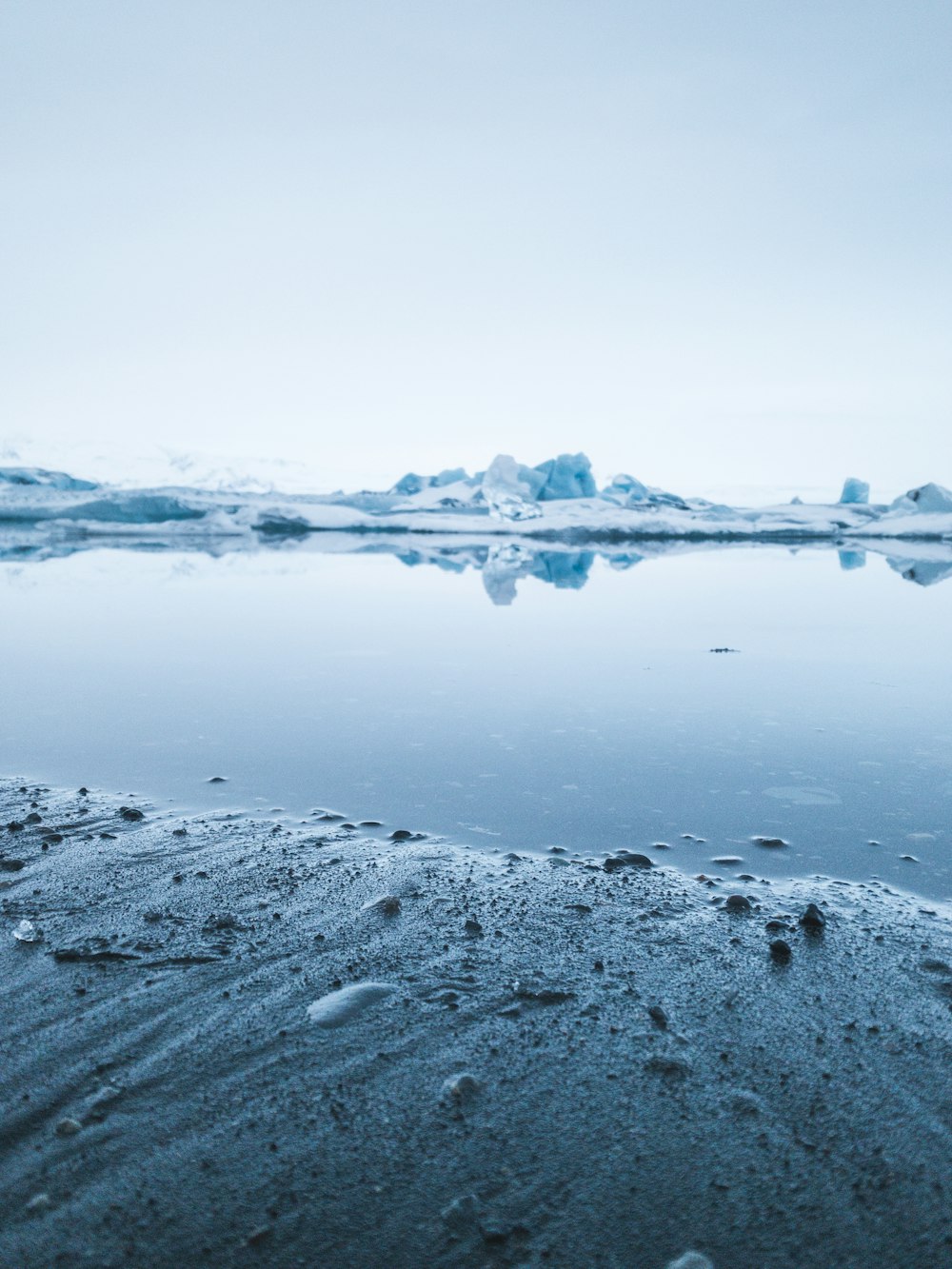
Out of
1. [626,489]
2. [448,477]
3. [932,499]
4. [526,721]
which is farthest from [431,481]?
[526,721]

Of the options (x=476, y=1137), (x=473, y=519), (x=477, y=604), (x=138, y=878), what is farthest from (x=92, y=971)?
(x=473, y=519)

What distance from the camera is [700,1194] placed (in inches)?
61.2

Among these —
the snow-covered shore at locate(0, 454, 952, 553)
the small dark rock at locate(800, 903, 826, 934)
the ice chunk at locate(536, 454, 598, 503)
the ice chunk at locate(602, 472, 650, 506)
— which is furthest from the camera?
the ice chunk at locate(602, 472, 650, 506)

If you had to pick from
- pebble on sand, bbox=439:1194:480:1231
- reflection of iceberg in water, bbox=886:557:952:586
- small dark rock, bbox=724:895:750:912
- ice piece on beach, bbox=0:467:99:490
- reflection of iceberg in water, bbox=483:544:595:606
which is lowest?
pebble on sand, bbox=439:1194:480:1231

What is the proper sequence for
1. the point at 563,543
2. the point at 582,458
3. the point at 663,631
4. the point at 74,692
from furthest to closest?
the point at 582,458 < the point at 563,543 < the point at 663,631 < the point at 74,692

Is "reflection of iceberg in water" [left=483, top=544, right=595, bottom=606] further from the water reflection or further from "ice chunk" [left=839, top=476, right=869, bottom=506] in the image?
"ice chunk" [left=839, top=476, right=869, bottom=506]

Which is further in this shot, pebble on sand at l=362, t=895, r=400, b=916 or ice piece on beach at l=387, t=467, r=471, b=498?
ice piece on beach at l=387, t=467, r=471, b=498

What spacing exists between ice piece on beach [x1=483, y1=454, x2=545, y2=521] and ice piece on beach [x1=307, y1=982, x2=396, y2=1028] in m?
45.7

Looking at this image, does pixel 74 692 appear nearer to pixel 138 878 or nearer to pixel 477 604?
pixel 138 878

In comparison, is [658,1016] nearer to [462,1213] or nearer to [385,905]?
[462,1213]

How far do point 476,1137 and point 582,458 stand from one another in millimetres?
52547

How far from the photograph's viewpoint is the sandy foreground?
148cm

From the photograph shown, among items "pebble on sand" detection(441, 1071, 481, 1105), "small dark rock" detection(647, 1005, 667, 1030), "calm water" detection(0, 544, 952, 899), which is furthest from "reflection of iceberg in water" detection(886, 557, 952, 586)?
"pebble on sand" detection(441, 1071, 481, 1105)

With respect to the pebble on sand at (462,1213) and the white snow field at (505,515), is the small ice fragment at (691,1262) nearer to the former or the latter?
the pebble on sand at (462,1213)
